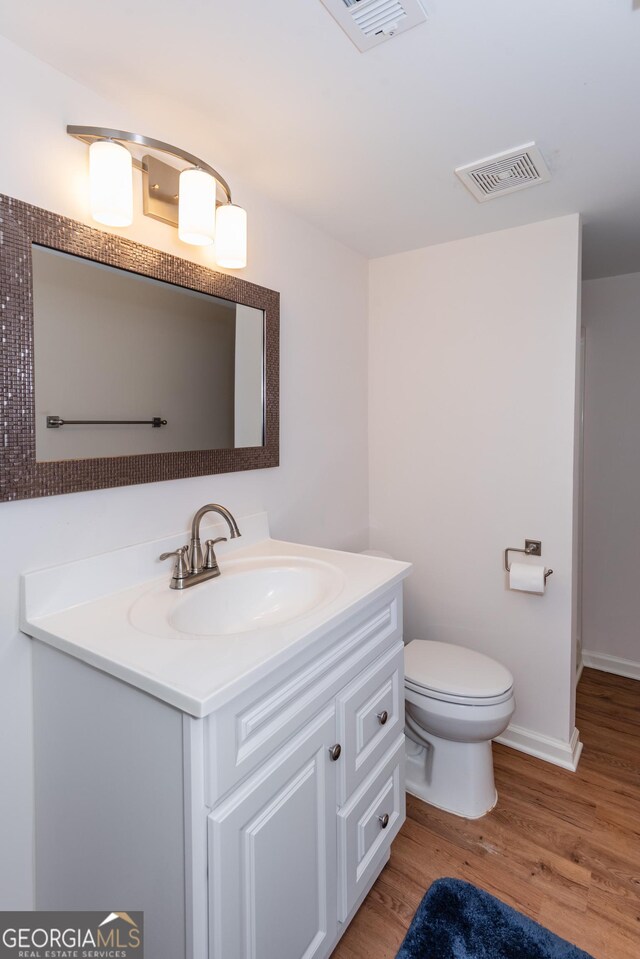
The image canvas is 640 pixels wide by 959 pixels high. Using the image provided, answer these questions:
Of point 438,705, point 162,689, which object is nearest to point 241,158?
point 162,689

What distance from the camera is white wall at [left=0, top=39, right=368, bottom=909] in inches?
43.3

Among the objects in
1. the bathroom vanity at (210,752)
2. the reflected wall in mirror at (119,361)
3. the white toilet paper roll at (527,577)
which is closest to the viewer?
the bathroom vanity at (210,752)

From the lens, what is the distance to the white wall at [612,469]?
2.64 meters

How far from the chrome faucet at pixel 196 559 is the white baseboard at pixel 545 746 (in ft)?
5.25

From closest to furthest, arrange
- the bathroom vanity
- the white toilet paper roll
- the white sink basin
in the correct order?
1. the bathroom vanity
2. the white sink basin
3. the white toilet paper roll

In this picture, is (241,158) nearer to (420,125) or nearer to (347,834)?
(420,125)

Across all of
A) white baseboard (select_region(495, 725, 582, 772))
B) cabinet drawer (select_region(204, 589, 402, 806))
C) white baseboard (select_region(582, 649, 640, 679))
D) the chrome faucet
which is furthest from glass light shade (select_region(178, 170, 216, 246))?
white baseboard (select_region(582, 649, 640, 679))

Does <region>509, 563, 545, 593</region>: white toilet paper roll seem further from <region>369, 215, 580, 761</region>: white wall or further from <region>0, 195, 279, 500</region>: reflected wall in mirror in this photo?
<region>0, 195, 279, 500</region>: reflected wall in mirror

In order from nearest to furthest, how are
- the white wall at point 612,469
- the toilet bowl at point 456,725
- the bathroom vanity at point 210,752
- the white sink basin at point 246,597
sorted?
the bathroom vanity at point 210,752 < the white sink basin at point 246,597 < the toilet bowl at point 456,725 < the white wall at point 612,469

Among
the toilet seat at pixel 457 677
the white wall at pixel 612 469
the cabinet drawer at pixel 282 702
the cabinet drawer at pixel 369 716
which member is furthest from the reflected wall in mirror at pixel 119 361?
the white wall at pixel 612 469

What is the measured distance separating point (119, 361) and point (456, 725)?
1.60 m

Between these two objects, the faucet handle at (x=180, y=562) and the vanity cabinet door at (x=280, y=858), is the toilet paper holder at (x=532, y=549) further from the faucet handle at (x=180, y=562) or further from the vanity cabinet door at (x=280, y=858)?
the faucet handle at (x=180, y=562)

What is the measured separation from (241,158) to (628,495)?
8.17 feet

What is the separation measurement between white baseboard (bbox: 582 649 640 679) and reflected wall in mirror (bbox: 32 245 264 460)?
7.86ft
